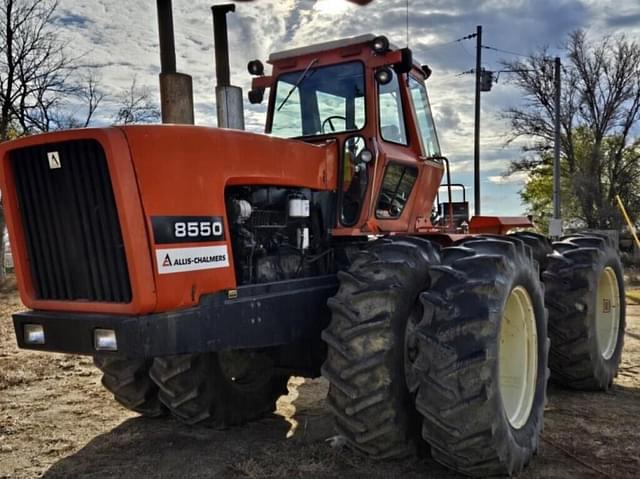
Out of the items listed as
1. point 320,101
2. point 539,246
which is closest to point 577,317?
point 539,246

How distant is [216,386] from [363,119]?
2.28 meters

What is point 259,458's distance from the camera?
4168 mm

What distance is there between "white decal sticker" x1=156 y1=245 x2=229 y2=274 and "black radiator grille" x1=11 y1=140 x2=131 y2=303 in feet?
0.66

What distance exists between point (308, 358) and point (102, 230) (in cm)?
180

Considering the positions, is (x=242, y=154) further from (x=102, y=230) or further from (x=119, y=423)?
(x=119, y=423)

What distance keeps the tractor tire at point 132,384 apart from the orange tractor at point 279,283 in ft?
0.05

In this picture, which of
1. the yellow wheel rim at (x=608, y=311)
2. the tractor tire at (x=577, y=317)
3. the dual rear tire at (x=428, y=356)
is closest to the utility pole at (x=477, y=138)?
the yellow wheel rim at (x=608, y=311)

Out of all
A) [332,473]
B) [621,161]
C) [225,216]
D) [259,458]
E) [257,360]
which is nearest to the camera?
[225,216]

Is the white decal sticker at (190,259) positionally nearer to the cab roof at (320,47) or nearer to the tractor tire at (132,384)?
the tractor tire at (132,384)

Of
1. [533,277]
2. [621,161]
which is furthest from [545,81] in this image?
[533,277]

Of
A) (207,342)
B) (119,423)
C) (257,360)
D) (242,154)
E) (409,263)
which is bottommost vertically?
(119,423)

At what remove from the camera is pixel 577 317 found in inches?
217

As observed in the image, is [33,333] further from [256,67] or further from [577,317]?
[577,317]

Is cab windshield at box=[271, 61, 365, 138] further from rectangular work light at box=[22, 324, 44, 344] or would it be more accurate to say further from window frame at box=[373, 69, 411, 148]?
rectangular work light at box=[22, 324, 44, 344]
